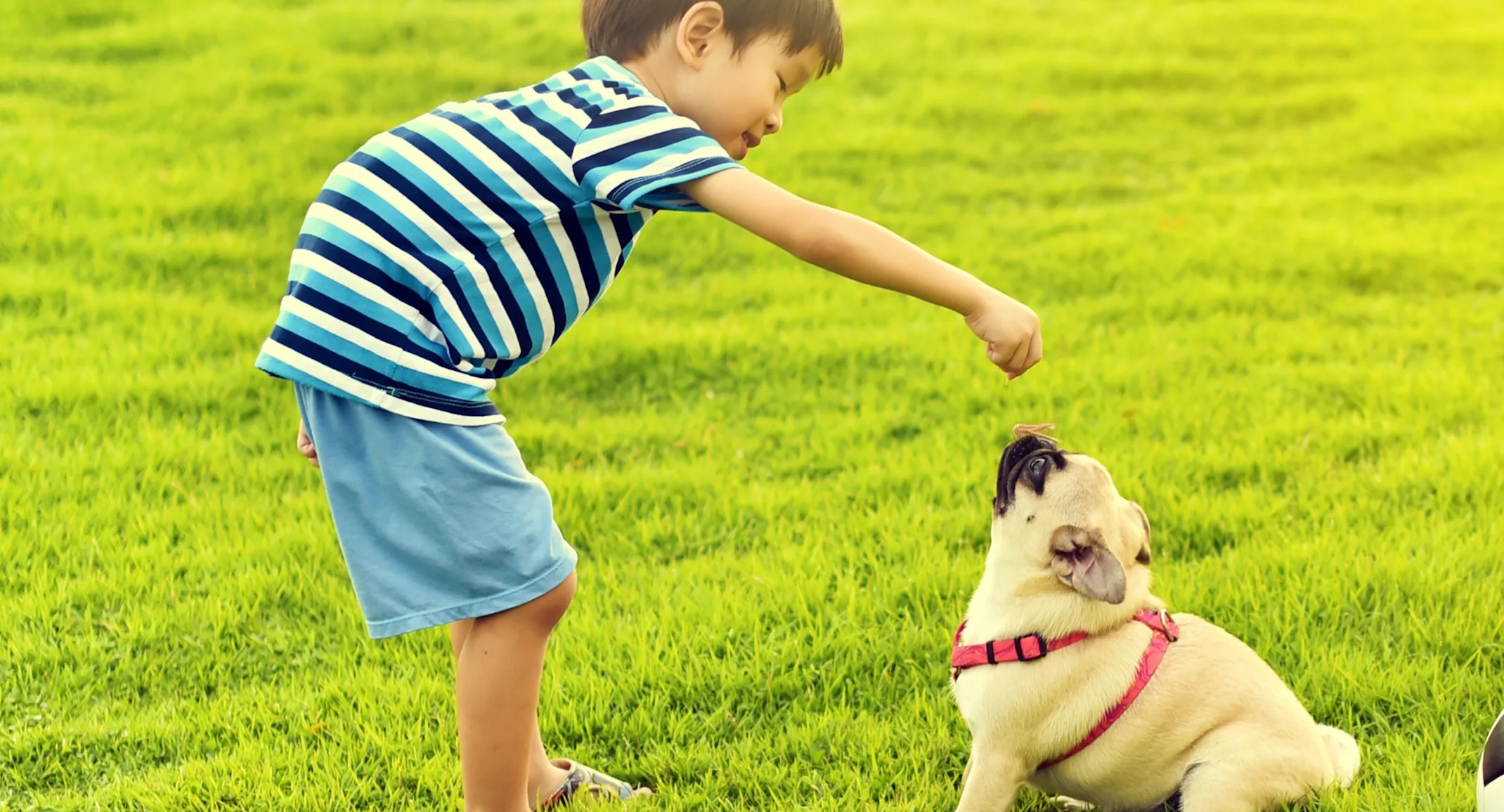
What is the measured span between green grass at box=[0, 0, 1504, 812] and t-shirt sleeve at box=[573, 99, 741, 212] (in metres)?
1.59

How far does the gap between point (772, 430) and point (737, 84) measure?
279cm

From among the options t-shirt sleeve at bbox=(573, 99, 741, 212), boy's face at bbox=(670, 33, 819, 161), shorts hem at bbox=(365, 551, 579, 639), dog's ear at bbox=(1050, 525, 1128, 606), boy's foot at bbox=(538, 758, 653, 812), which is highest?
boy's face at bbox=(670, 33, 819, 161)

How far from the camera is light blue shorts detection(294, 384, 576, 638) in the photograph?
8.46 feet

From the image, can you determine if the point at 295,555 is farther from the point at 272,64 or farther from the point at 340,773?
the point at 272,64

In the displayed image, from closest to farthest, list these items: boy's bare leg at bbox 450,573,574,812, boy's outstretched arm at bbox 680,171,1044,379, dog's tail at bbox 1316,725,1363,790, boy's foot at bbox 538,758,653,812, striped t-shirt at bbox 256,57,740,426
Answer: boy's outstretched arm at bbox 680,171,1044,379, striped t-shirt at bbox 256,57,740,426, boy's bare leg at bbox 450,573,574,812, dog's tail at bbox 1316,725,1363,790, boy's foot at bbox 538,758,653,812

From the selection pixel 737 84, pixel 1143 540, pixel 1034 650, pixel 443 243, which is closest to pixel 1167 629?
pixel 1143 540

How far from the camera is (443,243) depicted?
2.54 m

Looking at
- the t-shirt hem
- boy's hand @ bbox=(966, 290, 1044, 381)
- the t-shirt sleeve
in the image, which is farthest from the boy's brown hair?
the t-shirt hem

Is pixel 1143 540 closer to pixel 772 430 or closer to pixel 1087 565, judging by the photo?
pixel 1087 565

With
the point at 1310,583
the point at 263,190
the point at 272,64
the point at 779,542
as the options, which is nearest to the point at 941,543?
the point at 779,542

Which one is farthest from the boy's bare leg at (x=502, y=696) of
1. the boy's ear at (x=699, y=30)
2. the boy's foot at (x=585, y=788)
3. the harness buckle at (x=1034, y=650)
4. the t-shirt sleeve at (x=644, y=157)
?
the boy's ear at (x=699, y=30)

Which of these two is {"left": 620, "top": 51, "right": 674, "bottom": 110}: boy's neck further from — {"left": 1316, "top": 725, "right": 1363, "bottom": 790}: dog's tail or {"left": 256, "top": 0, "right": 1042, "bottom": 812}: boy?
{"left": 1316, "top": 725, "right": 1363, "bottom": 790}: dog's tail

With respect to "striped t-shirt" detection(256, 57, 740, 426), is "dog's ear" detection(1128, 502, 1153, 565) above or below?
below

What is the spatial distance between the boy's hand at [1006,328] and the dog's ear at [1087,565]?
1.85 ft
